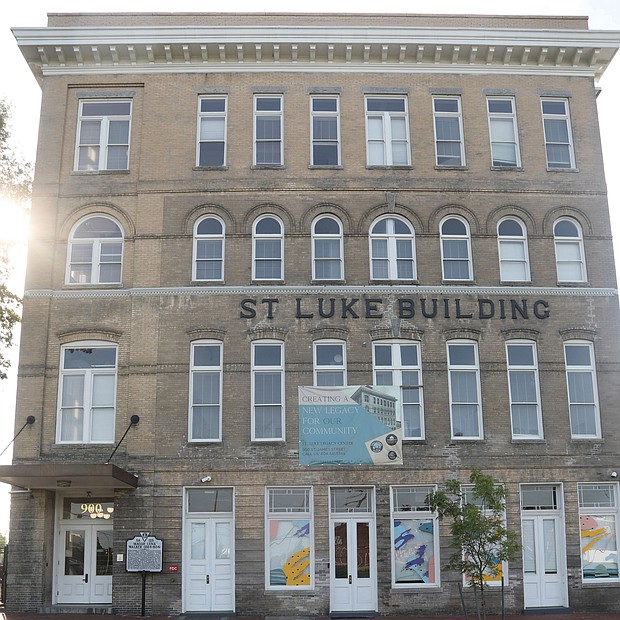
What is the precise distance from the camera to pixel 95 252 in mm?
23234

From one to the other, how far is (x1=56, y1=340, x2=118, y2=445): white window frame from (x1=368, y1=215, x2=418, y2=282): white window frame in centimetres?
754

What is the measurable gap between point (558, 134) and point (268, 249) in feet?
30.5

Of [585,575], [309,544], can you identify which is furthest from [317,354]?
[585,575]

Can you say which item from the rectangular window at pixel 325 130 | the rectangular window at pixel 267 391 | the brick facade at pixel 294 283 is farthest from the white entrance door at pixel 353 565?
the rectangular window at pixel 325 130

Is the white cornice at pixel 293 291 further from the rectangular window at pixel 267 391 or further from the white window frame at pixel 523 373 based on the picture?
the rectangular window at pixel 267 391

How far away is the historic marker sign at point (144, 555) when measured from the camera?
20927mm

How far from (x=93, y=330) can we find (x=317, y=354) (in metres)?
6.08

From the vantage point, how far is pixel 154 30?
2377 cm

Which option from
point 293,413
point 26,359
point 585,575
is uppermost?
point 26,359

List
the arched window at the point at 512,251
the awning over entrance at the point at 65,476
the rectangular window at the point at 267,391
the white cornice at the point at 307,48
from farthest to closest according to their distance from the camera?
1. the white cornice at the point at 307,48
2. the arched window at the point at 512,251
3. the rectangular window at the point at 267,391
4. the awning over entrance at the point at 65,476

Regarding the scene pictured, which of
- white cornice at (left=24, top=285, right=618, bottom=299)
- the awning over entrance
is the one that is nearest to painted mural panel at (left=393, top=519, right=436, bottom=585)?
white cornice at (left=24, top=285, right=618, bottom=299)

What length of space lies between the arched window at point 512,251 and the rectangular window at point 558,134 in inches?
87.6

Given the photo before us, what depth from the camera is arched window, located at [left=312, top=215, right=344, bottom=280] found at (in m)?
23.1

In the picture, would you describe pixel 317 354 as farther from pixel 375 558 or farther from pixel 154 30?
pixel 154 30
